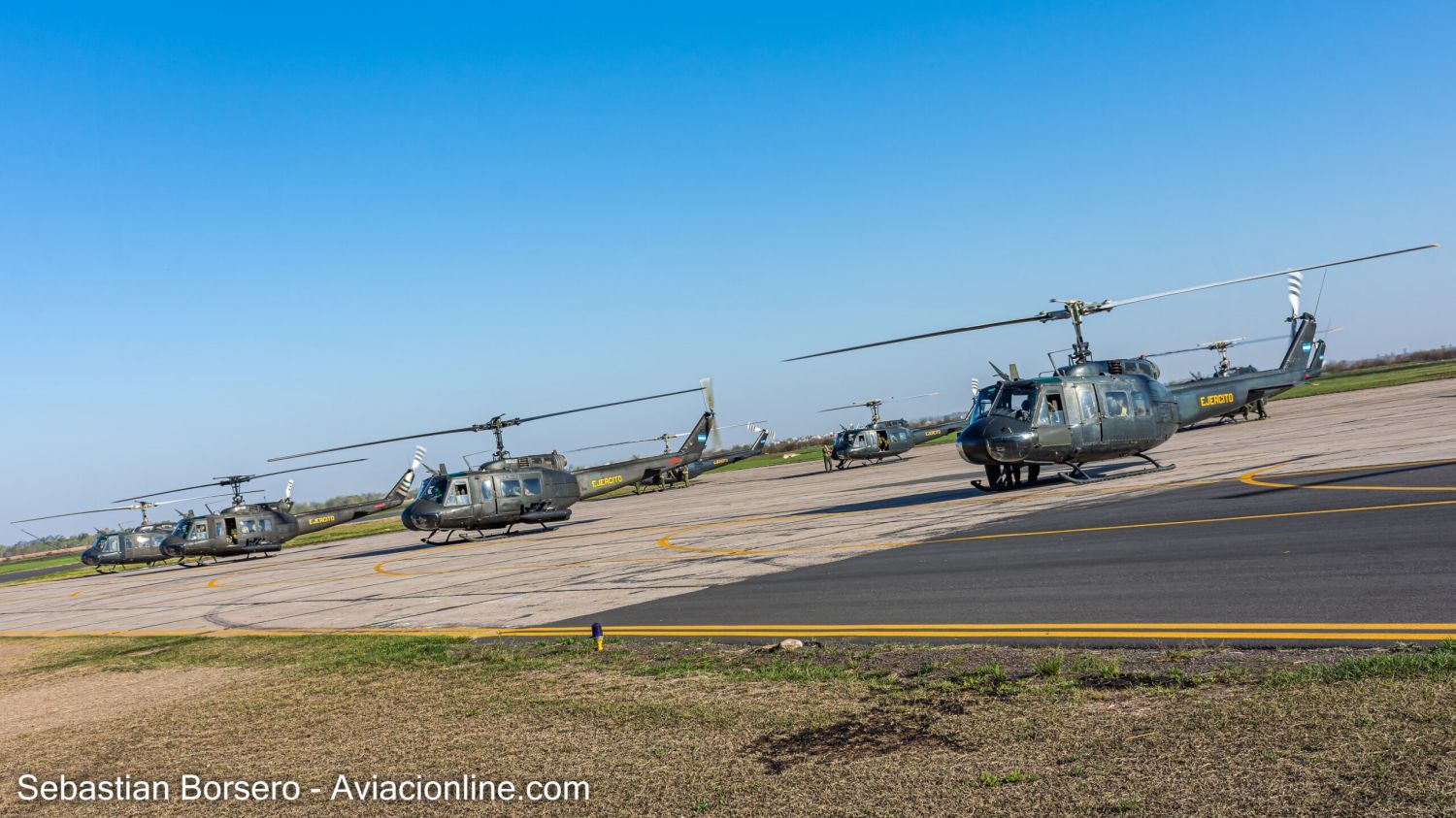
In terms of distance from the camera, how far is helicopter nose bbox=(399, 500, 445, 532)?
32281 millimetres

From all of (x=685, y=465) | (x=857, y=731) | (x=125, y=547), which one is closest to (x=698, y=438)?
(x=685, y=465)

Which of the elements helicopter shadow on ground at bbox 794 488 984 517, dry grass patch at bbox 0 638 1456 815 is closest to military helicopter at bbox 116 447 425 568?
helicopter shadow on ground at bbox 794 488 984 517

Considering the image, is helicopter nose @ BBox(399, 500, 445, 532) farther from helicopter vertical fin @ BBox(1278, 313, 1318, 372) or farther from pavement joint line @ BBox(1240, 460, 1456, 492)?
helicopter vertical fin @ BBox(1278, 313, 1318, 372)

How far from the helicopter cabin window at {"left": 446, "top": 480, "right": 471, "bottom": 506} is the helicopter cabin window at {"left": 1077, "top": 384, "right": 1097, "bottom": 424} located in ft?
65.3

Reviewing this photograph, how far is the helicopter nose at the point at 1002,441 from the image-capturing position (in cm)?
2328

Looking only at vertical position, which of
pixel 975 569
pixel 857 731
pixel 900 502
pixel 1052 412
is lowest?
pixel 900 502

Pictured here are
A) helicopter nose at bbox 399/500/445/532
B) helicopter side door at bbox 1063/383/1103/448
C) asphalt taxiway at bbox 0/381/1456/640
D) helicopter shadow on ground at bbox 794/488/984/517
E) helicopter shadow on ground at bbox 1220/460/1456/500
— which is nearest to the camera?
asphalt taxiway at bbox 0/381/1456/640

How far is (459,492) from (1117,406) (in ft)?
68.5

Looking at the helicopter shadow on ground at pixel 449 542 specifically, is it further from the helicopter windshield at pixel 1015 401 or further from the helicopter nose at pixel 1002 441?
the helicopter windshield at pixel 1015 401

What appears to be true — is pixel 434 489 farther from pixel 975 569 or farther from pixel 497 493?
pixel 975 569

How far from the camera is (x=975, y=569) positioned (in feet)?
45.0

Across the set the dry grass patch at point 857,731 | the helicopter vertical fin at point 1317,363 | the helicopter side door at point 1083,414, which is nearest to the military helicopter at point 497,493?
the helicopter side door at point 1083,414

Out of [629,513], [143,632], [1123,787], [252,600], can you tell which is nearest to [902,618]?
[1123,787]

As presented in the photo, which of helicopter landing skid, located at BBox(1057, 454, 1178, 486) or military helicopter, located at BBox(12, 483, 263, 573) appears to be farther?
military helicopter, located at BBox(12, 483, 263, 573)
